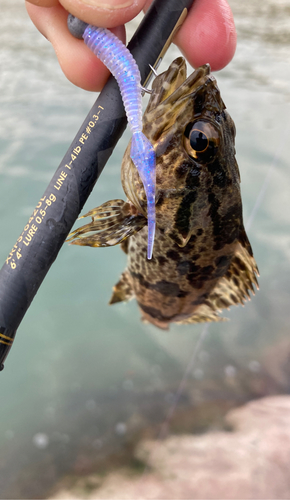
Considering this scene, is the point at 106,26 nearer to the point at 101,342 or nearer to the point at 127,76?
the point at 127,76

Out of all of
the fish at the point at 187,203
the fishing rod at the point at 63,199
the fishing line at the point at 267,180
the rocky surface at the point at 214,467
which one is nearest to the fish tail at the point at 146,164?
the fishing rod at the point at 63,199

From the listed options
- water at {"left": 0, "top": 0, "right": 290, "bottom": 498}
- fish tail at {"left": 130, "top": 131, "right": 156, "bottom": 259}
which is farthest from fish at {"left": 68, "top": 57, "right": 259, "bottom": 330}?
water at {"left": 0, "top": 0, "right": 290, "bottom": 498}

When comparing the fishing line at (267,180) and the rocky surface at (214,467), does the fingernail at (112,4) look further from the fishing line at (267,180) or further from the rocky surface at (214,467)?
the fishing line at (267,180)

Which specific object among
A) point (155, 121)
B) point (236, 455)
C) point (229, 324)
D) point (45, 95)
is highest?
point (45, 95)

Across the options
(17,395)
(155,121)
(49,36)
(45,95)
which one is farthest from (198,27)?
(45,95)

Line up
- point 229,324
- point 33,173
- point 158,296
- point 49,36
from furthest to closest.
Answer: point 33,173, point 229,324, point 158,296, point 49,36

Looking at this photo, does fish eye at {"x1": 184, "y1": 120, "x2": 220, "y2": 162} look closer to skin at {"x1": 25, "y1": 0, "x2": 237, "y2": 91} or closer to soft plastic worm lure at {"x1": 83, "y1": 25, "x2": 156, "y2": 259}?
soft plastic worm lure at {"x1": 83, "y1": 25, "x2": 156, "y2": 259}

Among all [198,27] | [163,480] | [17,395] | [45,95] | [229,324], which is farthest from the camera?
[45,95]

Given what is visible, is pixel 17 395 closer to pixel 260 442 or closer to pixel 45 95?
pixel 260 442
